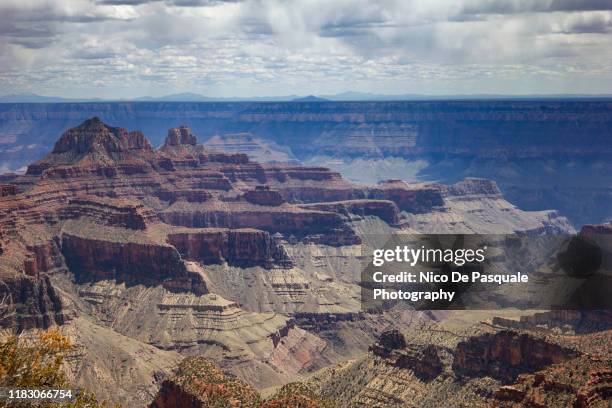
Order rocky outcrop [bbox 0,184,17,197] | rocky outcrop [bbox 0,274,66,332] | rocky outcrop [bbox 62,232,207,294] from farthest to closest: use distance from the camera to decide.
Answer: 1. rocky outcrop [bbox 0,184,17,197]
2. rocky outcrop [bbox 62,232,207,294]
3. rocky outcrop [bbox 0,274,66,332]

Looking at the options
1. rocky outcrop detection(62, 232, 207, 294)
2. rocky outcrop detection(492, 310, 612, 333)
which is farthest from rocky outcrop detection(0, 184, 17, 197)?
rocky outcrop detection(492, 310, 612, 333)

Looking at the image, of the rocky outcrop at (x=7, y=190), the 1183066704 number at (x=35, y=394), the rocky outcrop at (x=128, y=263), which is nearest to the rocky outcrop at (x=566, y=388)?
the 1183066704 number at (x=35, y=394)

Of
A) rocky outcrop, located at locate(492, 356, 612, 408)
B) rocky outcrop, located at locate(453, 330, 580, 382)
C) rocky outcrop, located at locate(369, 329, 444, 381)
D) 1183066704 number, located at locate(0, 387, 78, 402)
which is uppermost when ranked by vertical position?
1183066704 number, located at locate(0, 387, 78, 402)

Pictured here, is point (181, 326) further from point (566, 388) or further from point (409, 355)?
point (566, 388)

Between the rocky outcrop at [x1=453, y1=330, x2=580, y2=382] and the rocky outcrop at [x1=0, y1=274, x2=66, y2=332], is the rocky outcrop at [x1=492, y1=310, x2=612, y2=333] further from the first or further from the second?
the rocky outcrop at [x1=0, y1=274, x2=66, y2=332]

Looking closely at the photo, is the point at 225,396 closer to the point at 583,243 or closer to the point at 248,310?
the point at 583,243

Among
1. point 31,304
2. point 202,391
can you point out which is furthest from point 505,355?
point 31,304

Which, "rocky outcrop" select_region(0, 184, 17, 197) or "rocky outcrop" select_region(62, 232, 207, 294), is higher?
"rocky outcrop" select_region(0, 184, 17, 197)
